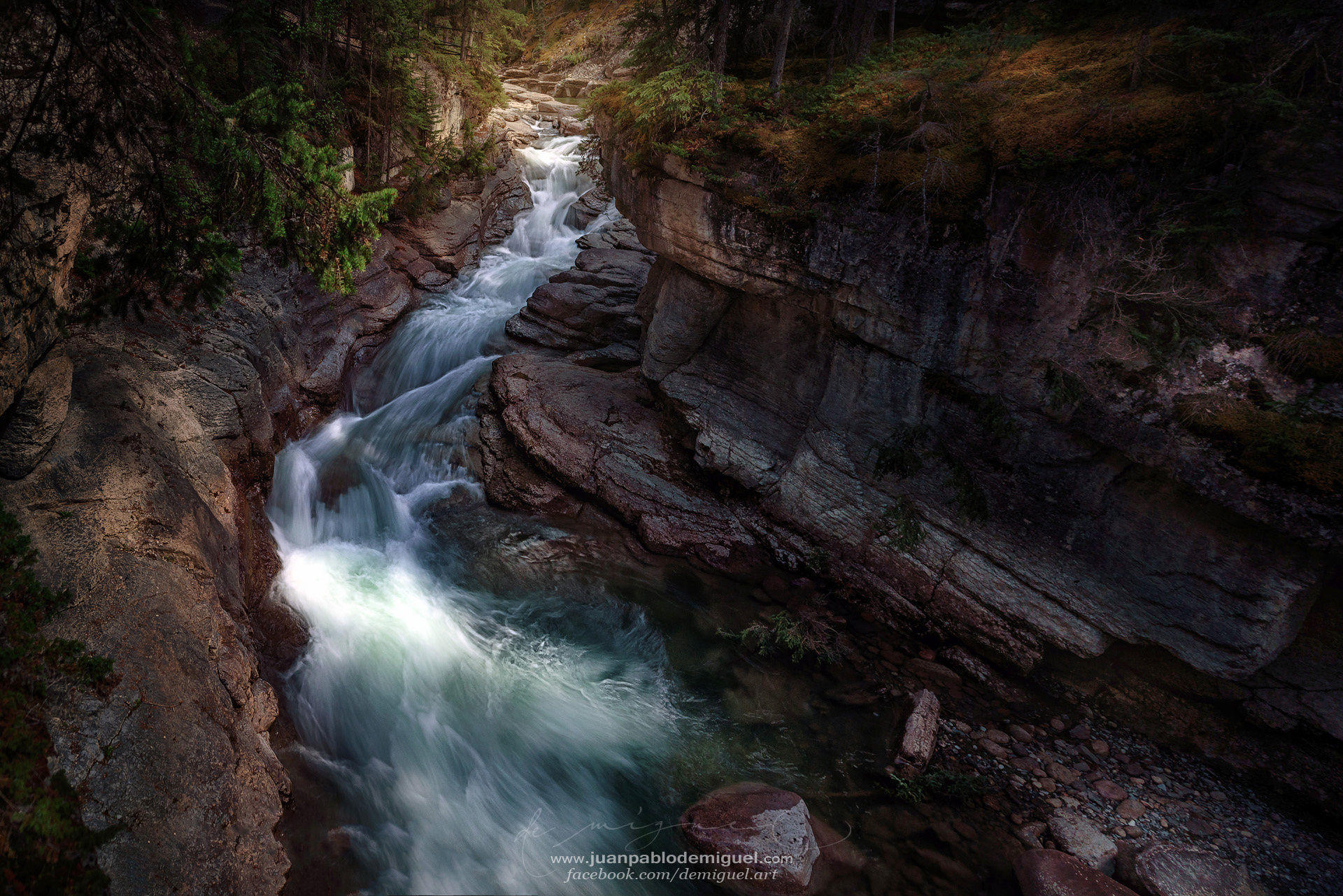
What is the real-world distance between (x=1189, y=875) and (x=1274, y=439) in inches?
182

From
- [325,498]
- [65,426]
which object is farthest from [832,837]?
[325,498]

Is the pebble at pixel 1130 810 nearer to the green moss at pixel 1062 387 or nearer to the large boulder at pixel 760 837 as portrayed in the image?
the large boulder at pixel 760 837

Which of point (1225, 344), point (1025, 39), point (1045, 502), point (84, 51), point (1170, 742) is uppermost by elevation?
point (1025, 39)

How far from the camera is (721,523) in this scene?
10727 millimetres

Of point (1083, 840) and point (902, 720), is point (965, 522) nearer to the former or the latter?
point (902, 720)

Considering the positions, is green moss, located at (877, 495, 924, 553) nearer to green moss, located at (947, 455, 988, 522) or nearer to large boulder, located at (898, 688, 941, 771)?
green moss, located at (947, 455, 988, 522)

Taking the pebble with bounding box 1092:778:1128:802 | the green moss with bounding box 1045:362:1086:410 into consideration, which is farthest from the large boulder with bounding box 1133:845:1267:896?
the green moss with bounding box 1045:362:1086:410

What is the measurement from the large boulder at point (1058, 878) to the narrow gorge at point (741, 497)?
0.04 metres

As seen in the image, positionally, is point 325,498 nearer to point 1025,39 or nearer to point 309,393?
point 309,393

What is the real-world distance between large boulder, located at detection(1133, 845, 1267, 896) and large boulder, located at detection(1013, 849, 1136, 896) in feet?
1.23

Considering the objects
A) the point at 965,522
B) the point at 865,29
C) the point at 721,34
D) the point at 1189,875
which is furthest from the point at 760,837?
the point at 865,29

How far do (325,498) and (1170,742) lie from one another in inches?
524

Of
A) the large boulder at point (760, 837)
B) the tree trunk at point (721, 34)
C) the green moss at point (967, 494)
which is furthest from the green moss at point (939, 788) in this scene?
the tree trunk at point (721, 34)

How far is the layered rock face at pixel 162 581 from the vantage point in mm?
3875
